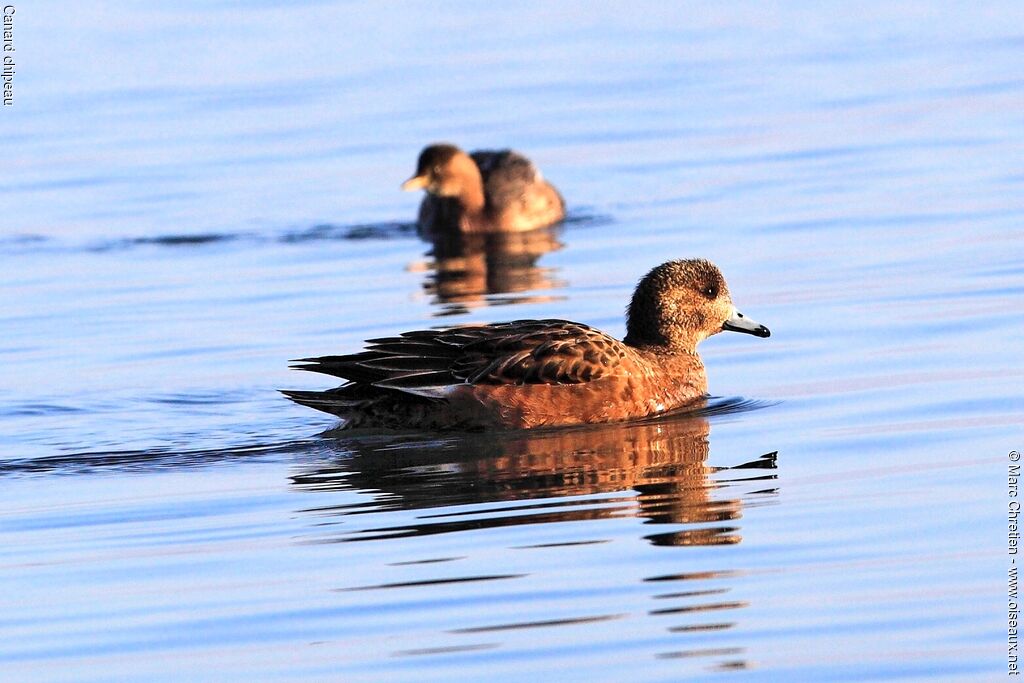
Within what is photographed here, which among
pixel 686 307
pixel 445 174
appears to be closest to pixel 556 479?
pixel 686 307

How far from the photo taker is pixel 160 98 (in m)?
24.2

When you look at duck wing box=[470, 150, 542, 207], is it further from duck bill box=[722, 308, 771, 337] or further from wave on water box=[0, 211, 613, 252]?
duck bill box=[722, 308, 771, 337]

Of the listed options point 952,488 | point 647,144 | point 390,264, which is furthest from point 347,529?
point 647,144

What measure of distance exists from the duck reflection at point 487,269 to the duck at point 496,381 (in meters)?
3.38

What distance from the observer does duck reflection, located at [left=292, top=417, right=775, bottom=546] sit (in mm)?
8984

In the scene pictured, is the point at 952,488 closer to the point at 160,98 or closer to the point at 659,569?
the point at 659,569

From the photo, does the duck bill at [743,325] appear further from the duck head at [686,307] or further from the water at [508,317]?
the water at [508,317]

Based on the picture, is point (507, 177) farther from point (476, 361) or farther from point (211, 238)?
point (476, 361)

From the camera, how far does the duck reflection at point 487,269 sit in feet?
50.9

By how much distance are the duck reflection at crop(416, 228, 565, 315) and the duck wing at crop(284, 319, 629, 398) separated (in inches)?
134

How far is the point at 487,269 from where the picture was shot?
17547 millimetres

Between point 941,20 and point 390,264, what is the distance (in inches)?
468

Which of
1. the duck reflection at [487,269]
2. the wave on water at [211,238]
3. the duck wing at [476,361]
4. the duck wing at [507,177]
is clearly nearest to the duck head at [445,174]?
the duck wing at [507,177]

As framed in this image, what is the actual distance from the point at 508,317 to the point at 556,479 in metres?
4.83
